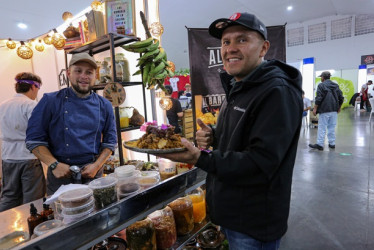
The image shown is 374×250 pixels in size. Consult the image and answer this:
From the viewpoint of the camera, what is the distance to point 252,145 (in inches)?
40.9

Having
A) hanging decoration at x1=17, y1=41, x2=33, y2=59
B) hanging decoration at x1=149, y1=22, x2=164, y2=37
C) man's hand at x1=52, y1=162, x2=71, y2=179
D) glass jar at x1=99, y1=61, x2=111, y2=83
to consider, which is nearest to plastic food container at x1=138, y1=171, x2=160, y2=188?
man's hand at x1=52, y1=162, x2=71, y2=179

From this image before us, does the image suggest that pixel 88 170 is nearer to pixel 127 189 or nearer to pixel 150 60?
pixel 127 189

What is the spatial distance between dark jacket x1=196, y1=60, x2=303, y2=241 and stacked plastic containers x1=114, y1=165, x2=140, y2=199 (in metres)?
0.50

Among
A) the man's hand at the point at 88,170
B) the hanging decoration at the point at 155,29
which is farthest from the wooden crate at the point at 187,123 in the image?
the man's hand at the point at 88,170

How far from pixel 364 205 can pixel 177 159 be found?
366cm

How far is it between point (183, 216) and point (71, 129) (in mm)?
1174

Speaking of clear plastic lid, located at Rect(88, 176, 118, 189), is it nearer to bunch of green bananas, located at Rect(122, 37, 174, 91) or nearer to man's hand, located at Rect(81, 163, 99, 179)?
man's hand, located at Rect(81, 163, 99, 179)

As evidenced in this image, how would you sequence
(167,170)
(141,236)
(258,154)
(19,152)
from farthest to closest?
A: 1. (19,152)
2. (167,170)
3. (141,236)
4. (258,154)

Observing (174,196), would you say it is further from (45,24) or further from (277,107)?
(45,24)

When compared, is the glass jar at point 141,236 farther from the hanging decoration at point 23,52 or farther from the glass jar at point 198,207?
Result: the hanging decoration at point 23,52

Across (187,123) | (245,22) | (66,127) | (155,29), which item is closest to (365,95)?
(187,123)

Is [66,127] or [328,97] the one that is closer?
[66,127]

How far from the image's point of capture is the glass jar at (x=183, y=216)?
1894 mm

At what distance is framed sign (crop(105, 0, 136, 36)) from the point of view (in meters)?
2.56
